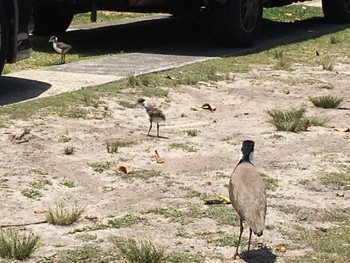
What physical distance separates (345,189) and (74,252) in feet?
7.57

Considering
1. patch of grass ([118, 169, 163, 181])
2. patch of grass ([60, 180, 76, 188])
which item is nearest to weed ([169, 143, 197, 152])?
patch of grass ([118, 169, 163, 181])

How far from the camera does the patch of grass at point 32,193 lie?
254 inches

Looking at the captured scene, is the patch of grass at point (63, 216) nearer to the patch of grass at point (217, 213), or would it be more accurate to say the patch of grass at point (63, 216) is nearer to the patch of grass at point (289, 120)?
the patch of grass at point (217, 213)

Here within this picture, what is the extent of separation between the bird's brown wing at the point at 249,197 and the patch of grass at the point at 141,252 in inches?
19.8

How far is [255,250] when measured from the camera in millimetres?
5547

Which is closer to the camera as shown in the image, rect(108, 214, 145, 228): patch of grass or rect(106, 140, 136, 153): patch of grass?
rect(108, 214, 145, 228): patch of grass

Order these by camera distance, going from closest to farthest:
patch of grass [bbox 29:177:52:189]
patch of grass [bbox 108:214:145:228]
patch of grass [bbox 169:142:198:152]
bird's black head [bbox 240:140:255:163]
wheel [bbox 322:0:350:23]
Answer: bird's black head [bbox 240:140:255:163]
patch of grass [bbox 108:214:145:228]
patch of grass [bbox 29:177:52:189]
patch of grass [bbox 169:142:198:152]
wheel [bbox 322:0:350:23]

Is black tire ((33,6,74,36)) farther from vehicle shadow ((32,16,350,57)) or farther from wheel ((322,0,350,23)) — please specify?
wheel ((322,0,350,23))

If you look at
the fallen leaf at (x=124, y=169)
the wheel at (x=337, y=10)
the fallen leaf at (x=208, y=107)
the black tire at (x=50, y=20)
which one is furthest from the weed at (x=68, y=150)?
the wheel at (x=337, y=10)

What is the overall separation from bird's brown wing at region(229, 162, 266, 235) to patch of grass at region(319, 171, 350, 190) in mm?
1383

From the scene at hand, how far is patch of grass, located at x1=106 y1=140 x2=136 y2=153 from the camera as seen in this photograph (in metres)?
7.65

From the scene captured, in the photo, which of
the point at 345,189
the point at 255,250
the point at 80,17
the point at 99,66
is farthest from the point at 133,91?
the point at 80,17

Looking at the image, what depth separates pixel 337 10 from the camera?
659 inches

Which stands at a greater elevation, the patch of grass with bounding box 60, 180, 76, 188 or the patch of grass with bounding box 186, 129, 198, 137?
the patch of grass with bounding box 60, 180, 76, 188
